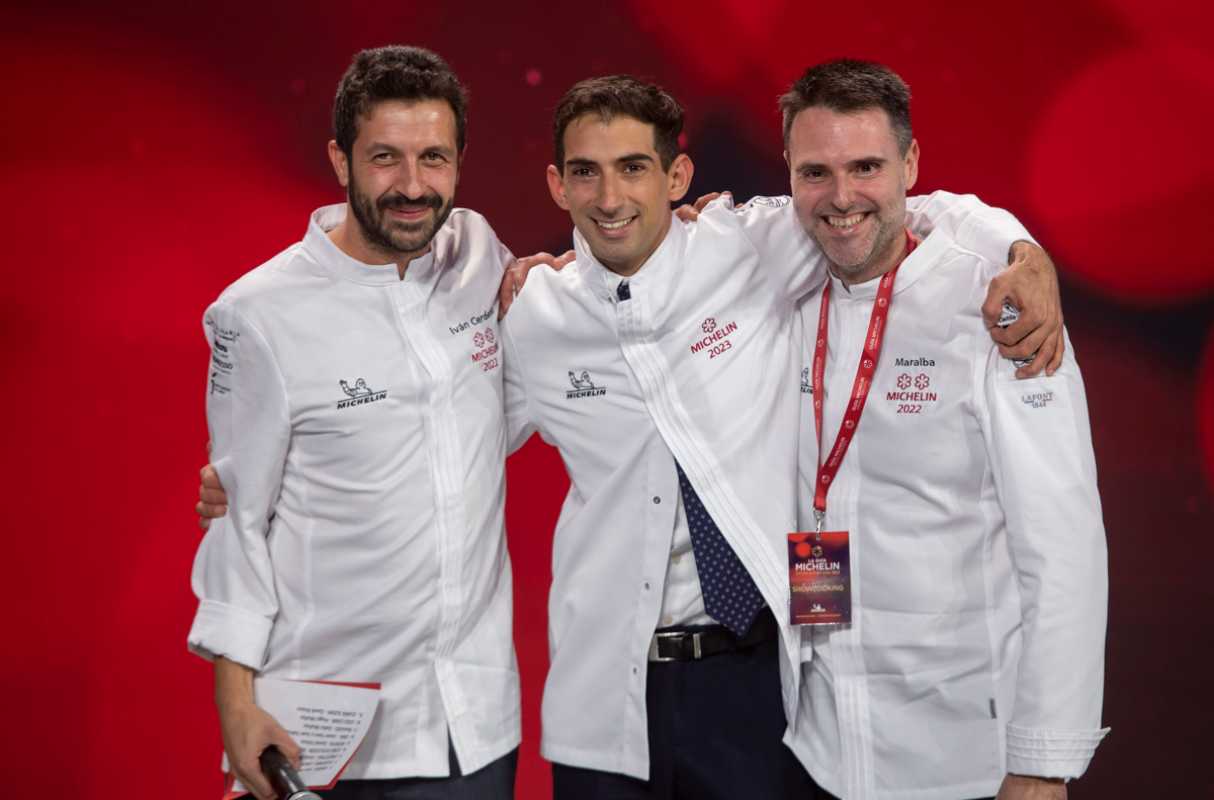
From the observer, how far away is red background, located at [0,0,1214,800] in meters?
3.64

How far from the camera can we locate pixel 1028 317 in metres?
2.17

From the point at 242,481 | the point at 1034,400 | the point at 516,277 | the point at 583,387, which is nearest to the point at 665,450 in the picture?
the point at 583,387

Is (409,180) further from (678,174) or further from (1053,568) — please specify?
(1053,568)

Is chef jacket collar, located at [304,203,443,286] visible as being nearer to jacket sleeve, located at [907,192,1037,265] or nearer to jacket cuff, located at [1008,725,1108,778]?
jacket sleeve, located at [907,192,1037,265]

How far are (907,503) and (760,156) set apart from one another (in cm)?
179

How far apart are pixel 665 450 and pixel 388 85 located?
36.6 inches

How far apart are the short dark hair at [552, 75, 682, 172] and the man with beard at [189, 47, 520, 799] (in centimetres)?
24

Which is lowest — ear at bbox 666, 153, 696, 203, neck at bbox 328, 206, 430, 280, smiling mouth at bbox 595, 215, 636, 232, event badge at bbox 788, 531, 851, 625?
event badge at bbox 788, 531, 851, 625

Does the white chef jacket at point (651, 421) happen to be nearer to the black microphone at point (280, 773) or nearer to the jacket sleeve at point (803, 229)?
the jacket sleeve at point (803, 229)

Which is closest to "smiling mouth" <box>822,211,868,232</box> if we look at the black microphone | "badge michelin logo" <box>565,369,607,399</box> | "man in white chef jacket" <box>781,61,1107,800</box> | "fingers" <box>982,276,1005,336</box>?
"man in white chef jacket" <box>781,61,1107,800</box>

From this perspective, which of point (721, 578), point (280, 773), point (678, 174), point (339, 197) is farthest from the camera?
point (339, 197)

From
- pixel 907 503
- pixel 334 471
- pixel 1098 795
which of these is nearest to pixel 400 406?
pixel 334 471

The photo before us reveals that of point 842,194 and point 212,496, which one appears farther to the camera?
point 212,496

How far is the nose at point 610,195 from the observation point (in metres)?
2.50
